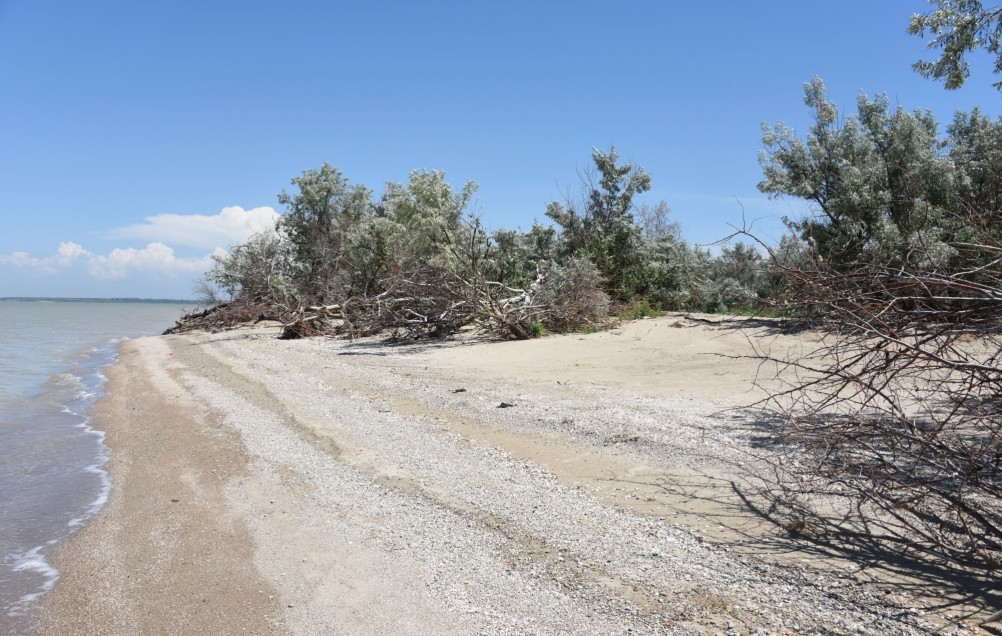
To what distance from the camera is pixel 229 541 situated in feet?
16.1

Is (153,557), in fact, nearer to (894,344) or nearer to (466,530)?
(466,530)

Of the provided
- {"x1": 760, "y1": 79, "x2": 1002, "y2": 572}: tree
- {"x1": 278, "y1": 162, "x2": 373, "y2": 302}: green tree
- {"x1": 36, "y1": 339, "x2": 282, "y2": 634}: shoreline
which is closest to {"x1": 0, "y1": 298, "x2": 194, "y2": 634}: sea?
{"x1": 36, "y1": 339, "x2": 282, "y2": 634}: shoreline

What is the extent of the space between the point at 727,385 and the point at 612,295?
10.9 m

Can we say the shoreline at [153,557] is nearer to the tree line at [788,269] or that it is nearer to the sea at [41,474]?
the sea at [41,474]

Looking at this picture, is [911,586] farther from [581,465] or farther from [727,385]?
[727,385]

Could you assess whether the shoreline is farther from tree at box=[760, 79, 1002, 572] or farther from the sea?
tree at box=[760, 79, 1002, 572]

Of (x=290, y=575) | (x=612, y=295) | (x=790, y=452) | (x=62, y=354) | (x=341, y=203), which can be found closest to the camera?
(x=290, y=575)

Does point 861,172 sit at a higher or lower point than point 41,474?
higher

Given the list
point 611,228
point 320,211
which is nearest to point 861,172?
point 611,228

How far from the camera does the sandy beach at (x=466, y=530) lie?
3541 mm

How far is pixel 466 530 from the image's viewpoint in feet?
15.4

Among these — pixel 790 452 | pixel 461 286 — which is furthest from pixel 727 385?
pixel 461 286

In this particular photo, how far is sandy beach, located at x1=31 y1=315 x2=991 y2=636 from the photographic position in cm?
354

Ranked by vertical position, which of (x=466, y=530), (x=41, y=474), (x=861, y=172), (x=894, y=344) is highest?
(x=861, y=172)
